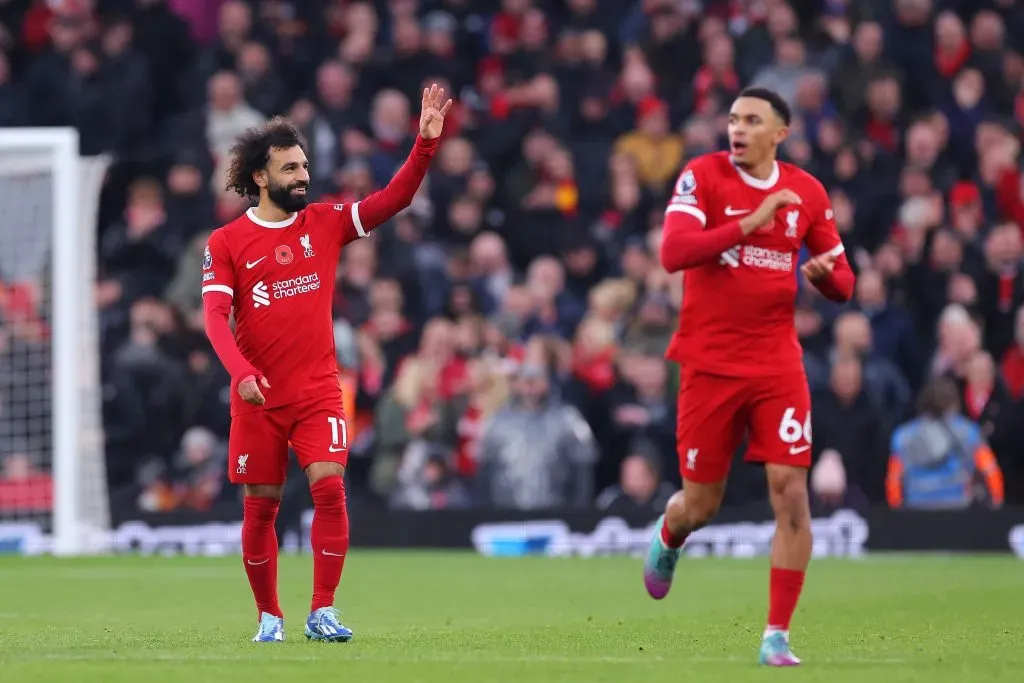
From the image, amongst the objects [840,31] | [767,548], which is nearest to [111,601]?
[767,548]

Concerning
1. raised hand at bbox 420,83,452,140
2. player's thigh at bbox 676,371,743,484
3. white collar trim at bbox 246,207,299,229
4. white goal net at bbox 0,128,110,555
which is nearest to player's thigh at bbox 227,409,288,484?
white collar trim at bbox 246,207,299,229

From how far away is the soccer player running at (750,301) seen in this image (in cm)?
805

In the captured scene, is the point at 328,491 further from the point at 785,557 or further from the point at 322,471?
the point at 785,557

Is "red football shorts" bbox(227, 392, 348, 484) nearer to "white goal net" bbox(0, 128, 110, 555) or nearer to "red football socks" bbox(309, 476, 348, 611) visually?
"red football socks" bbox(309, 476, 348, 611)

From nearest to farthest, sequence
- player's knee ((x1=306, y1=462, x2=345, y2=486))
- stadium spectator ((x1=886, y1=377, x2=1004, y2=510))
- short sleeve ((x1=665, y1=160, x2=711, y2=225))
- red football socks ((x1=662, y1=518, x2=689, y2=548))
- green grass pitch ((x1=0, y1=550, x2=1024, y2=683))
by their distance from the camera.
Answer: green grass pitch ((x1=0, y1=550, x2=1024, y2=683)), short sleeve ((x1=665, y1=160, x2=711, y2=225)), player's knee ((x1=306, y1=462, x2=345, y2=486)), red football socks ((x1=662, y1=518, x2=689, y2=548)), stadium spectator ((x1=886, y1=377, x2=1004, y2=510))

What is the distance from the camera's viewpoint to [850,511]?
15797 millimetres

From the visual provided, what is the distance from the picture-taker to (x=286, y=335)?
8812 mm

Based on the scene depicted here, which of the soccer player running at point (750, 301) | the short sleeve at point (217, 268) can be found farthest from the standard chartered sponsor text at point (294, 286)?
the soccer player running at point (750, 301)

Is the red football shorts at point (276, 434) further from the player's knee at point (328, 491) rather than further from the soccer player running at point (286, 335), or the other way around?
the player's knee at point (328, 491)

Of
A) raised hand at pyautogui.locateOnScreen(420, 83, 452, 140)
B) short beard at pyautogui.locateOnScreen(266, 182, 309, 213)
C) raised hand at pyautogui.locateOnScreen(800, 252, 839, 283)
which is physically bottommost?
raised hand at pyautogui.locateOnScreen(800, 252, 839, 283)

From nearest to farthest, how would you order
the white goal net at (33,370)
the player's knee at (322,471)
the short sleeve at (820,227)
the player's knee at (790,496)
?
1. the player's knee at (790,496)
2. the short sleeve at (820,227)
3. the player's knee at (322,471)
4. the white goal net at (33,370)

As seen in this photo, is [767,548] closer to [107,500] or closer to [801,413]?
[107,500]

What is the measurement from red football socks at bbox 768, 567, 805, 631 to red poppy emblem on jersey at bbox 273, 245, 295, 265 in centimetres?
263

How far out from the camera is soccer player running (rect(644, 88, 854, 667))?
26.4ft
